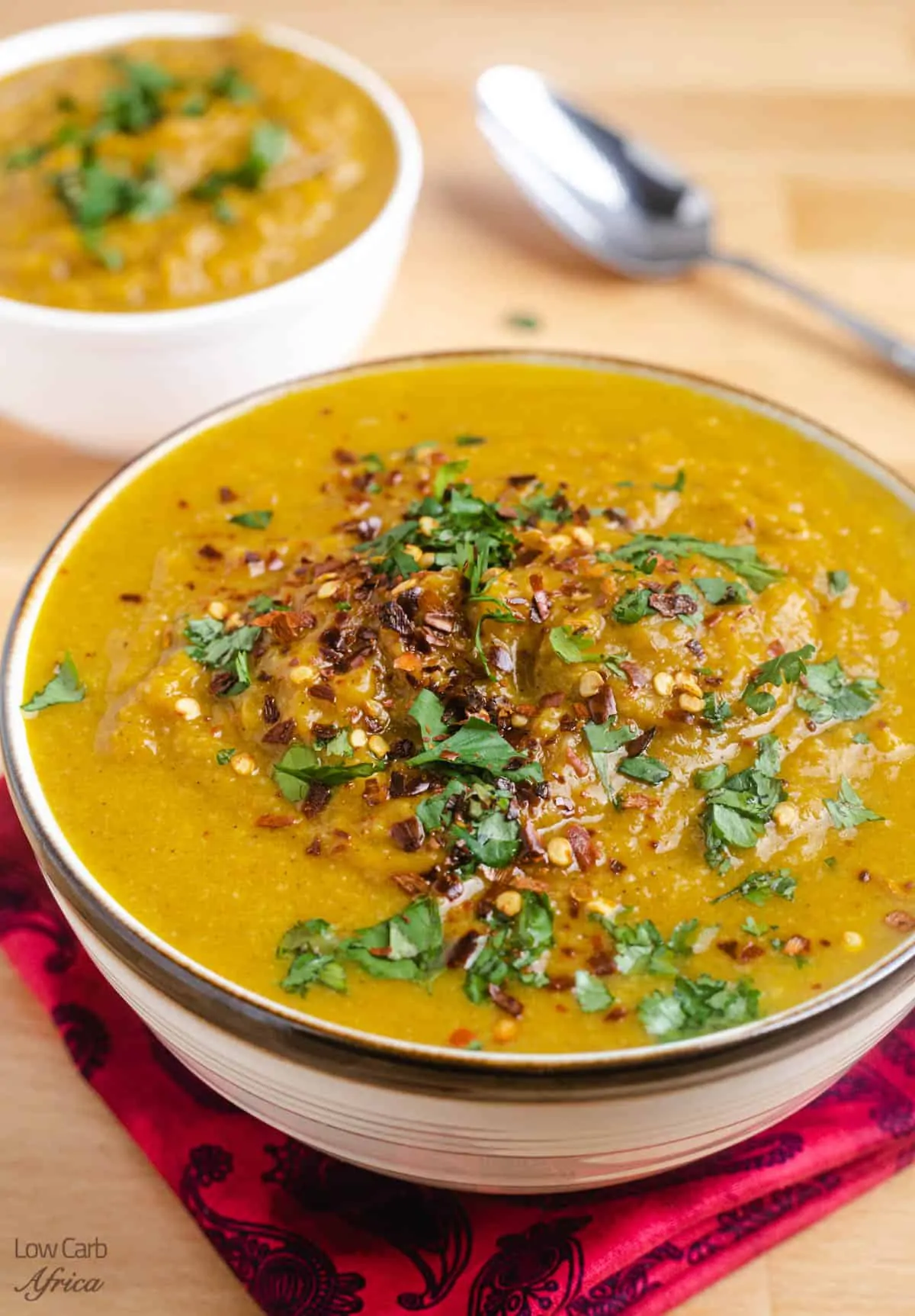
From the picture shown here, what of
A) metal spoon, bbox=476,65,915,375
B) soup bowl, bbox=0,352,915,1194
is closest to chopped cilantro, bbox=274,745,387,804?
soup bowl, bbox=0,352,915,1194

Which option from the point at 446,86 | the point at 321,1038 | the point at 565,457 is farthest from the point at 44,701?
the point at 446,86

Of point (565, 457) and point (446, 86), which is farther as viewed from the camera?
point (446, 86)

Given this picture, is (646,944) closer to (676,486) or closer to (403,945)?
(403,945)

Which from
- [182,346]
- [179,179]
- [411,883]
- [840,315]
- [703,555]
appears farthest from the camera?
[840,315]

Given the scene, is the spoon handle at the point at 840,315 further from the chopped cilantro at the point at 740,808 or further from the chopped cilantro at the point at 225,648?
the chopped cilantro at the point at 225,648

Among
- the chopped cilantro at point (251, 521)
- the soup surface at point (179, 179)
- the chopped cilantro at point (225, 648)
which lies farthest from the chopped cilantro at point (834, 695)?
the soup surface at point (179, 179)

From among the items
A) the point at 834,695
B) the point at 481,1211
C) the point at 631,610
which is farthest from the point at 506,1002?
the point at 834,695

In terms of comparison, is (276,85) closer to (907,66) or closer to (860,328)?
(860,328)
